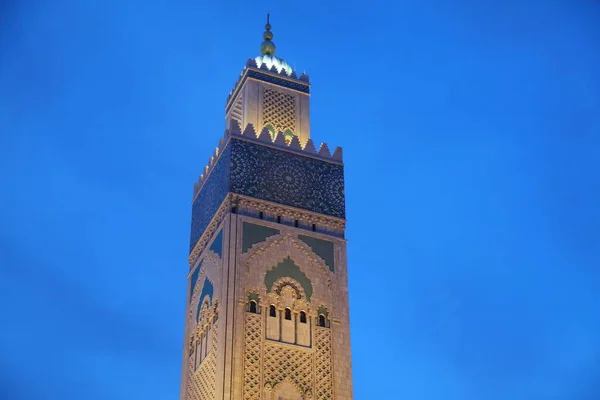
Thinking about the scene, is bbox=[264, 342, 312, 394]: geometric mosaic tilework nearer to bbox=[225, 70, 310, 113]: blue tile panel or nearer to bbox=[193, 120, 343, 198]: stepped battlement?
bbox=[193, 120, 343, 198]: stepped battlement

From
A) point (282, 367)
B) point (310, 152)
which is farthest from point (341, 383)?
point (310, 152)

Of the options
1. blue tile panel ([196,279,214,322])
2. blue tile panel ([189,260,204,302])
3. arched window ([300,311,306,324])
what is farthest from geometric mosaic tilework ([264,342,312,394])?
blue tile panel ([189,260,204,302])

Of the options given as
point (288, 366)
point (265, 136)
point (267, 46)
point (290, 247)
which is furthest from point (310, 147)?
point (288, 366)

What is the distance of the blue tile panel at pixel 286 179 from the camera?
1361 cm

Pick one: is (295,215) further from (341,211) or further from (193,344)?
(193,344)

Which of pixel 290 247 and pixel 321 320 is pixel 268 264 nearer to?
pixel 290 247

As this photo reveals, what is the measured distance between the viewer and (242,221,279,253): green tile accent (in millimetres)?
13141

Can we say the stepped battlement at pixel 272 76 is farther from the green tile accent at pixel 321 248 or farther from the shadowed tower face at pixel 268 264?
the green tile accent at pixel 321 248

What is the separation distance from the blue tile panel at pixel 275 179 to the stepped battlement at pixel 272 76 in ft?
5.16

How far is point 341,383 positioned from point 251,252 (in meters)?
2.18

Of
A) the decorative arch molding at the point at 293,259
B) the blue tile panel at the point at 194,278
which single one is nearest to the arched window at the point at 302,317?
the decorative arch molding at the point at 293,259

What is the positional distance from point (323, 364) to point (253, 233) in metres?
2.08

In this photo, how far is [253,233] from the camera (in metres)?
13.3

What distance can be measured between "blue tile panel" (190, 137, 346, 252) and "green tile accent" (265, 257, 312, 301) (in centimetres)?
96
